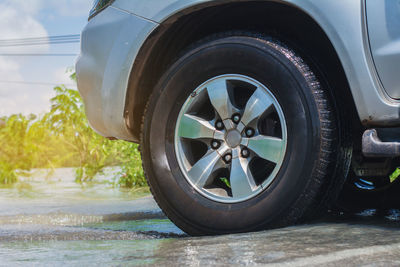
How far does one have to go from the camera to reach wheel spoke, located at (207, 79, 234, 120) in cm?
242

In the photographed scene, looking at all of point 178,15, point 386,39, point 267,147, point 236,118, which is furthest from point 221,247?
point 178,15

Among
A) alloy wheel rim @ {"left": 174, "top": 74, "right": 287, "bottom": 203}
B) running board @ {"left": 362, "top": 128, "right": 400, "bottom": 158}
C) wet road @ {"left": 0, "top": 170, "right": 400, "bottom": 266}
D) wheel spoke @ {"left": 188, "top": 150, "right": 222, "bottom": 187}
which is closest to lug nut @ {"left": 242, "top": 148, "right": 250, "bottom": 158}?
alloy wheel rim @ {"left": 174, "top": 74, "right": 287, "bottom": 203}

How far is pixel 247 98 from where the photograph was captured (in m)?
2.59

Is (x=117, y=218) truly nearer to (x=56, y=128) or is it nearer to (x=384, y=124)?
(x=384, y=124)

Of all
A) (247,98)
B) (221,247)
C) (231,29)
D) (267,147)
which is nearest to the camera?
(221,247)

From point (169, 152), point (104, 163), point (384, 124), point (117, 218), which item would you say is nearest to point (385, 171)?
point (384, 124)

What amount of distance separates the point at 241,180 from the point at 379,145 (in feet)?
2.10

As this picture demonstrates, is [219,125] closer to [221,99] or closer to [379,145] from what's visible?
[221,99]

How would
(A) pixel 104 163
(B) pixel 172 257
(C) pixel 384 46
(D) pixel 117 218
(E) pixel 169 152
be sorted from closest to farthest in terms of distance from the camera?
1. (B) pixel 172 257
2. (C) pixel 384 46
3. (E) pixel 169 152
4. (D) pixel 117 218
5. (A) pixel 104 163

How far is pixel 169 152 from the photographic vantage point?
254 centimetres

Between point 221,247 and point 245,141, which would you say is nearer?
point 221,247

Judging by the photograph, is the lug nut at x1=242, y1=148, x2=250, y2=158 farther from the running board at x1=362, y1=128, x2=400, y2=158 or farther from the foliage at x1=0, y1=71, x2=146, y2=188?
the foliage at x1=0, y1=71, x2=146, y2=188

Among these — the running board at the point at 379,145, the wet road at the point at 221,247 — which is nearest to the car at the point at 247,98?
the running board at the point at 379,145

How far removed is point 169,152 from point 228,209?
448mm
